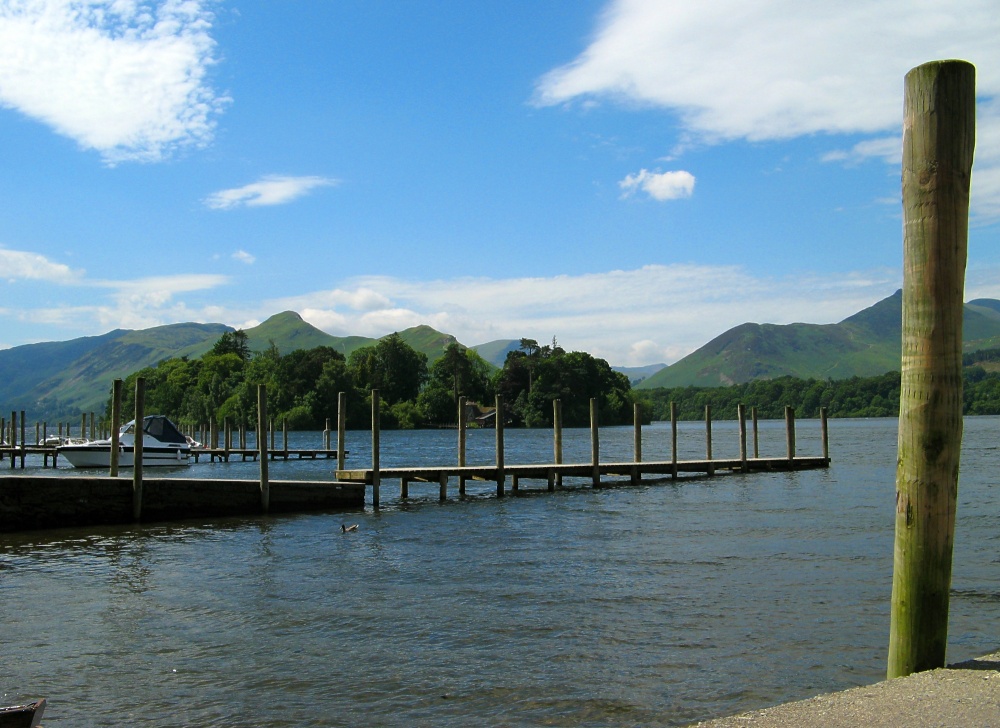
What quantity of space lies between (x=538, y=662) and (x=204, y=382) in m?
145

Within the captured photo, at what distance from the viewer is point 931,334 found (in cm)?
588

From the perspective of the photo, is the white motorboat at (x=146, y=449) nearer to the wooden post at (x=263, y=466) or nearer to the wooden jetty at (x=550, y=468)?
the wooden jetty at (x=550, y=468)

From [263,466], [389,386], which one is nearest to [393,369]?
[389,386]

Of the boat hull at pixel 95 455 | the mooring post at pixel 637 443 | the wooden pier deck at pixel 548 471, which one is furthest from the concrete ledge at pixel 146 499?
the boat hull at pixel 95 455

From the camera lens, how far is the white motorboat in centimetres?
4366

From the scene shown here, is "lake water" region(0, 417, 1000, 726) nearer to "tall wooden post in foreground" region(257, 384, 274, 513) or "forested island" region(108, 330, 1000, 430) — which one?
"tall wooden post in foreground" region(257, 384, 274, 513)

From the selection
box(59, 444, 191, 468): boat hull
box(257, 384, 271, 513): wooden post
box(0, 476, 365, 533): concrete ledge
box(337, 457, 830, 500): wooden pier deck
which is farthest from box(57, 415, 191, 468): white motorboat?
box(0, 476, 365, 533): concrete ledge

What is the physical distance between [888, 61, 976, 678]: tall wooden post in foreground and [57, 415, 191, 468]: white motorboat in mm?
42248

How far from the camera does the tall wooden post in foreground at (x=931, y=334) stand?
5812mm

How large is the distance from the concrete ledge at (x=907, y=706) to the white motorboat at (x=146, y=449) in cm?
4175

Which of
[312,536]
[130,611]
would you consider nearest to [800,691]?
[130,611]

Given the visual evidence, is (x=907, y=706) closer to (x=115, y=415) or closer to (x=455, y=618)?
(x=455, y=618)

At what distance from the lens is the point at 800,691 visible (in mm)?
8672

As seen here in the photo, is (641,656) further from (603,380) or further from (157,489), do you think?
(603,380)
